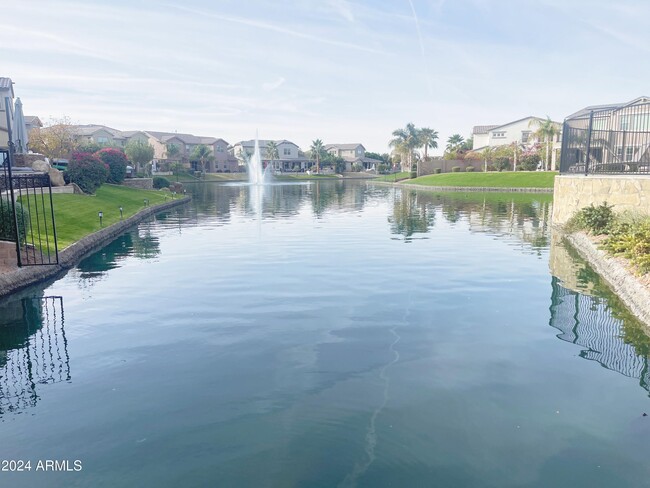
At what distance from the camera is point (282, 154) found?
487 ft

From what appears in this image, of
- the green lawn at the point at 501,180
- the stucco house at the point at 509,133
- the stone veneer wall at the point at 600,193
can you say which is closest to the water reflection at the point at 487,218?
the stone veneer wall at the point at 600,193

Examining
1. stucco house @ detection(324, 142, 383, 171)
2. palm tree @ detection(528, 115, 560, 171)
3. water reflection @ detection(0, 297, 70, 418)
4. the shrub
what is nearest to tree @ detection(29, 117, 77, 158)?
the shrub

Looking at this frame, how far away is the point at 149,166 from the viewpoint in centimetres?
9450

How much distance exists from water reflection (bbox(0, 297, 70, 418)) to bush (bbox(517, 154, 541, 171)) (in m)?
86.0

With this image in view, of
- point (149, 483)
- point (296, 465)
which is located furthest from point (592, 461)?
point (149, 483)

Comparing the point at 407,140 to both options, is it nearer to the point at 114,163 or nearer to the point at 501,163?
the point at 501,163

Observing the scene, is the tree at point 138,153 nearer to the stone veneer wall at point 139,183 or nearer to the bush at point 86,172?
the stone veneer wall at point 139,183

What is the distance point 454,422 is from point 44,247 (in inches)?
753

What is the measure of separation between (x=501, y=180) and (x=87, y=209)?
57922 millimetres

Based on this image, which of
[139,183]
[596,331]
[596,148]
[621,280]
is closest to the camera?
[596,331]

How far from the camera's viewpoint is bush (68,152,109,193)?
42938 mm

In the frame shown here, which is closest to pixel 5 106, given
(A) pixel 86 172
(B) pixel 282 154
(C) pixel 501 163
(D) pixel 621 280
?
(A) pixel 86 172

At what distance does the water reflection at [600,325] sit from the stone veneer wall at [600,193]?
18.7ft

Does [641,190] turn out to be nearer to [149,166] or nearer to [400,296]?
[400,296]
